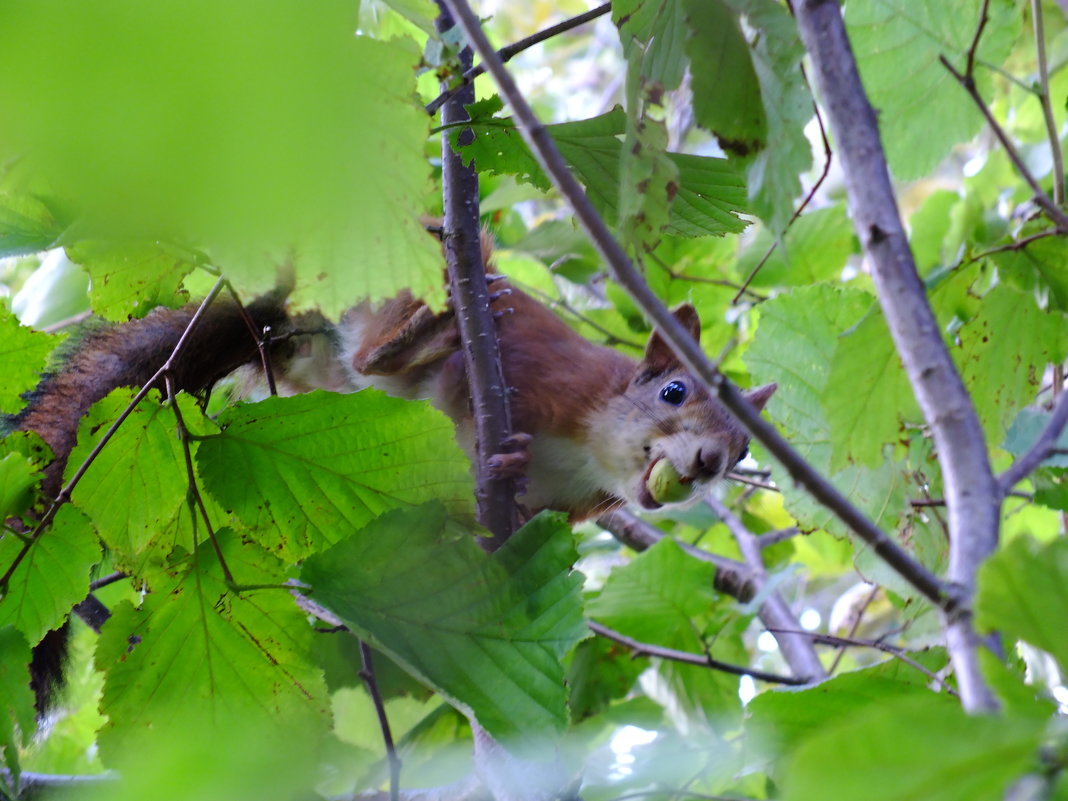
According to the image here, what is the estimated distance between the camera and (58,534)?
2.68 ft

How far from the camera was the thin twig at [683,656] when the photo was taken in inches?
49.4

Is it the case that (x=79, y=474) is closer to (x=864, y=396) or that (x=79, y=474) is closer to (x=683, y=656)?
(x=864, y=396)

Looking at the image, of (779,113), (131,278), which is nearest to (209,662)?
(131,278)

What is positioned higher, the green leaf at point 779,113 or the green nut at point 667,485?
the green leaf at point 779,113

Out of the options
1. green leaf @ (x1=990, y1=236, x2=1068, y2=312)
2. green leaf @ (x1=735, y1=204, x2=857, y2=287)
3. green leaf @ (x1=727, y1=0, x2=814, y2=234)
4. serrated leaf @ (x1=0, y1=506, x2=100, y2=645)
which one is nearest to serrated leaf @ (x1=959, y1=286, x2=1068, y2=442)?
green leaf @ (x1=990, y1=236, x2=1068, y2=312)

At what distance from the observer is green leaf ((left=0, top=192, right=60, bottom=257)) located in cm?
80

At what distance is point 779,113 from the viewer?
61 cm

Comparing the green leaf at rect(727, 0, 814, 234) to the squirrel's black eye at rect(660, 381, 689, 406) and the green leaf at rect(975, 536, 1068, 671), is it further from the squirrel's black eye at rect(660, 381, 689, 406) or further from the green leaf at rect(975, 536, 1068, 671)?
the squirrel's black eye at rect(660, 381, 689, 406)

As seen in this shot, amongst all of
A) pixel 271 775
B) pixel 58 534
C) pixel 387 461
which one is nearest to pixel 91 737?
pixel 58 534

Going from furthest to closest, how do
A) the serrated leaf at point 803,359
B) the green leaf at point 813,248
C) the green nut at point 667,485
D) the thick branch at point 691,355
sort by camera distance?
the green leaf at point 813,248 → the green nut at point 667,485 → the serrated leaf at point 803,359 → the thick branch at point 691,355

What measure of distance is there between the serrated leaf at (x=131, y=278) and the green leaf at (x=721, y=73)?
1.40 ft

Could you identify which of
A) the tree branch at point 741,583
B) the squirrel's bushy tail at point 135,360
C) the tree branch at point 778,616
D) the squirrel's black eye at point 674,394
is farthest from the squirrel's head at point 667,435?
the squirrel's bushy tail at point 135,360

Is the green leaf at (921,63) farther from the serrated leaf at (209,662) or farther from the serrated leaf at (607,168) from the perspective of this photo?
the serrated leaf at (209,662)

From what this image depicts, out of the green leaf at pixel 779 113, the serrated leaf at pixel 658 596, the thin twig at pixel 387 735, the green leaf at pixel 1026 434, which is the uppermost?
the green leaf at pixel 779 113
